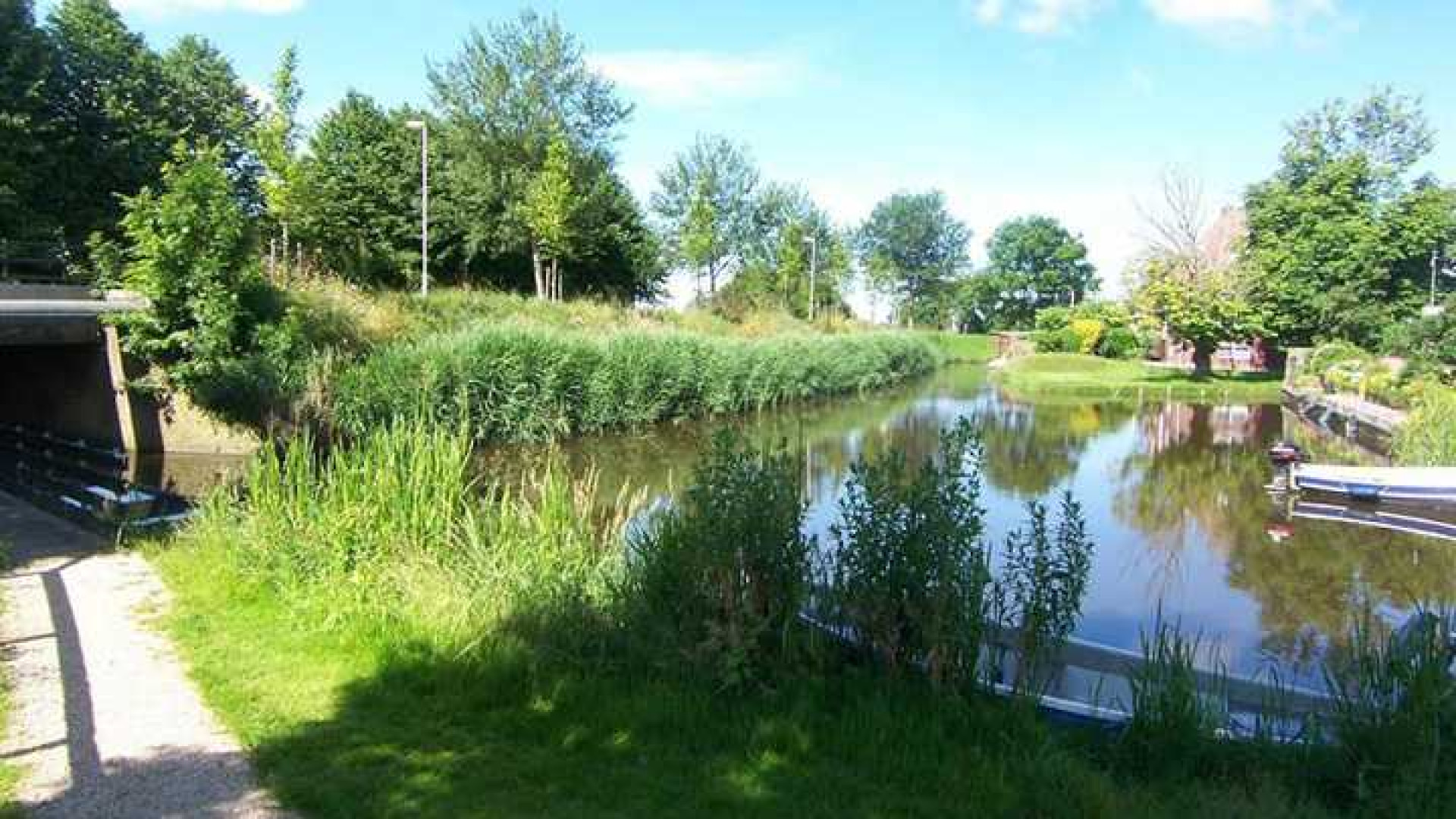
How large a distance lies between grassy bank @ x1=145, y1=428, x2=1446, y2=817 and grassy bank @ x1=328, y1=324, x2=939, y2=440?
4.41 m

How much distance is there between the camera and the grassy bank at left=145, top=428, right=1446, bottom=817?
3645 mm

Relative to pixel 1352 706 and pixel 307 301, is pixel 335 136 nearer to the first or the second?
pixel 307 301

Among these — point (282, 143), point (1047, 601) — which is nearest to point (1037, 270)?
point (282, 143)

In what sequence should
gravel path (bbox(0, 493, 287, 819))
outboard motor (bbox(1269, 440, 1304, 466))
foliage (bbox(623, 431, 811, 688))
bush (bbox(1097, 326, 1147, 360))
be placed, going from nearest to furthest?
gravel path (bbox(0, 493, 287, 819))
foliage (bbox(623, 431, 811, 688))
outboard motor (bbox(1269, 440, 1304, 466))
bush (bbox(1097, 326, 1147, 360))

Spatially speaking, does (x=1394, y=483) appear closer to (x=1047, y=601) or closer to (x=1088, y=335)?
(x=1047, y=601)

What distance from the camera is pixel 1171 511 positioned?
13281 mm

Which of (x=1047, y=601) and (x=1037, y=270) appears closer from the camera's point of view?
(x=1047, y=601)

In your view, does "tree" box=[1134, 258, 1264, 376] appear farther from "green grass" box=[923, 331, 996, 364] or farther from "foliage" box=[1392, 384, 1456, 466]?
"green grass" box=[923, 331, 996, 364]

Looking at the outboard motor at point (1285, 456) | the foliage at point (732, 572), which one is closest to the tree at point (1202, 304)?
the outboard motor at point (1285, 456)

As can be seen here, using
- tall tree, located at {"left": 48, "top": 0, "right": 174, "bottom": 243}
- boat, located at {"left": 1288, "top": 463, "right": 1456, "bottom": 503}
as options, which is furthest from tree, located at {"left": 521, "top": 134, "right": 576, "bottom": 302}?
boat, located at {"left": 1288, "top": 463, "right": 1456, "bottom": 503}

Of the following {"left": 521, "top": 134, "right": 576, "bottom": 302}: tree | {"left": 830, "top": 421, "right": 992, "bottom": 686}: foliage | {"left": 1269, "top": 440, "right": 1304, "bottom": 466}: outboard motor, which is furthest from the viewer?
{"left": 521, "top": 134, "right": 576, "bottom": 302}: tree

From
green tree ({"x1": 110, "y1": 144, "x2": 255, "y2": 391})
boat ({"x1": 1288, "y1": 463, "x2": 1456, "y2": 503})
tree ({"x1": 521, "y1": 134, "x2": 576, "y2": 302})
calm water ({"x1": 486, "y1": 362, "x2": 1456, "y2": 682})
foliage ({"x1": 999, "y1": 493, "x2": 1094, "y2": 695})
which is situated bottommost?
calm water ({"x1": 486, "y1": 362, "x2": 1456, "y2": 682})

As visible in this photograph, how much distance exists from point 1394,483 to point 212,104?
38.9m

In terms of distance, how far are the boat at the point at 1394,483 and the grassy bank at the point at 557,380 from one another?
40.6 feet
